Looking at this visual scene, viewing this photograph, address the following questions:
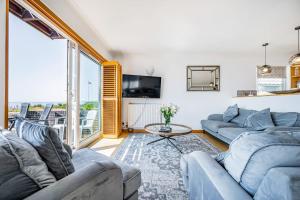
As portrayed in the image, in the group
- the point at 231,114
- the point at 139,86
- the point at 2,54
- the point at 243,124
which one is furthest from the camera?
the point at 139,86

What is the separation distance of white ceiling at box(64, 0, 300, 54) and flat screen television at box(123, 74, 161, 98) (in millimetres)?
834

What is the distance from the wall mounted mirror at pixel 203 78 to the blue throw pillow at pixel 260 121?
180cm

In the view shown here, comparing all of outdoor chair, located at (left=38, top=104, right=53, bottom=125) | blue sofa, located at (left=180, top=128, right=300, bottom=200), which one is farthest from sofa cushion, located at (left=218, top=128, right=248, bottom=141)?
outdoor chair, located at (left=38, top=104, right=53, bottom=125)

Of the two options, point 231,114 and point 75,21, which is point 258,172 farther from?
point 231,114

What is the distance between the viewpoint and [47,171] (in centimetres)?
79

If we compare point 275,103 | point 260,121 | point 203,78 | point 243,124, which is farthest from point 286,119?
point 203,78

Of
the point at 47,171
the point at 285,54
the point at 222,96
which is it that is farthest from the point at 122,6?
the point at 285,54

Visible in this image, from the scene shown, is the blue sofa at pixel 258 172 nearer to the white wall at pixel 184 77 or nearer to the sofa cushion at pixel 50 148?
the sofa cushion at pixel 50 148

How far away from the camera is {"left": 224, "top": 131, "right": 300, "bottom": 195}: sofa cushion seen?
0.66 m

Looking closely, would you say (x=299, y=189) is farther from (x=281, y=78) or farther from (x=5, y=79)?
(x=281, y=78)

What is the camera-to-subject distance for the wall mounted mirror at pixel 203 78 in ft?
15.8

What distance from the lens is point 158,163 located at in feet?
7.91

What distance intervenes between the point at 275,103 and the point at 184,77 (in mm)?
2300

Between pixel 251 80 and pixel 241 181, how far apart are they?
4960mm
